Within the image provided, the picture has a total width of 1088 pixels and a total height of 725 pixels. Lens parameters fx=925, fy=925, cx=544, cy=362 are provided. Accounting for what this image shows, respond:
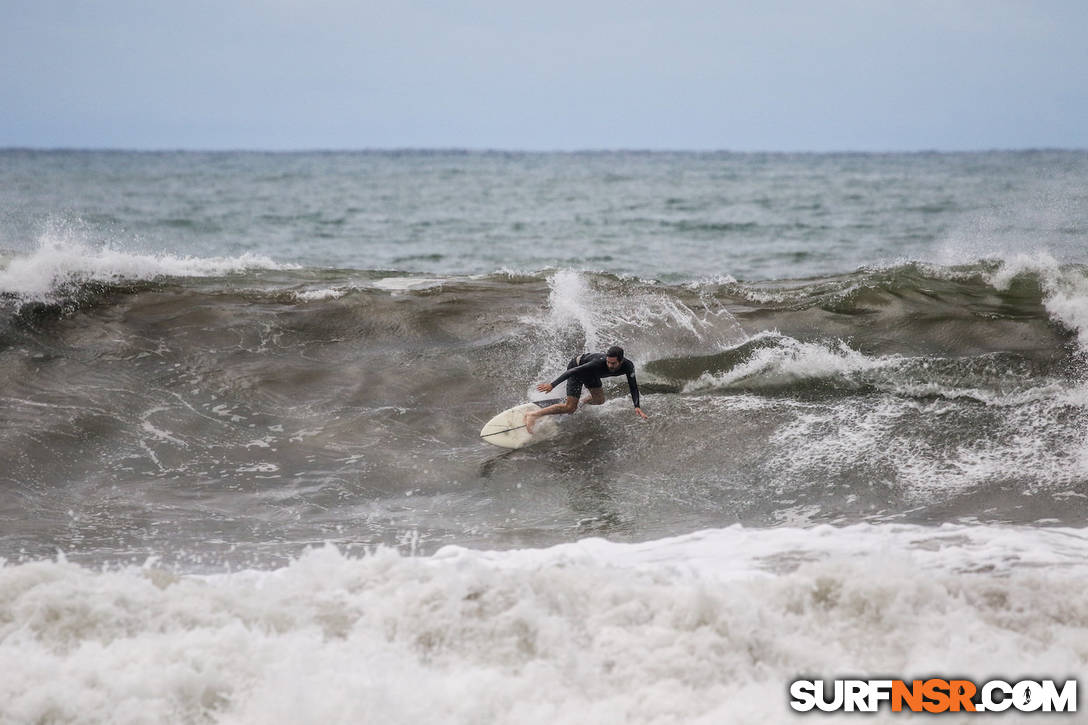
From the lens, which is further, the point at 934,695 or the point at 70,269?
the point at 70,269

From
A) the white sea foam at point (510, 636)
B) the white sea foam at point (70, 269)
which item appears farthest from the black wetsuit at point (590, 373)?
the white sea foam at point (70, 269)

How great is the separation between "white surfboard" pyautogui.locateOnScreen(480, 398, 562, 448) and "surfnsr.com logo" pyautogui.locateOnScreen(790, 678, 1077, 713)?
17.2ft

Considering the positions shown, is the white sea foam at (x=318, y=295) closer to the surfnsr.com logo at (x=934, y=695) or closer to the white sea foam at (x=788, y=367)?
the white sea foam at (x=788, y=367)

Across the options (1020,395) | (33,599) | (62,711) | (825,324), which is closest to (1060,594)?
(1020,395)

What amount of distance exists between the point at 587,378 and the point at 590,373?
0.07 m

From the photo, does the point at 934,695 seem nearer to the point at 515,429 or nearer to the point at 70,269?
the point at 515,429

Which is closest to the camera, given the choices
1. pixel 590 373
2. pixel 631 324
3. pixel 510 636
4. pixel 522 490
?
pixel 510 636

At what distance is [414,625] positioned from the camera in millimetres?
5660

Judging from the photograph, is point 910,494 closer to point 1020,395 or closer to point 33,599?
point 1020,395

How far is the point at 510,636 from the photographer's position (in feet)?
18.2

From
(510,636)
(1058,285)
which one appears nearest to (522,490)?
(510,636)

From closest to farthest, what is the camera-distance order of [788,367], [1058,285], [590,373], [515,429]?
[515,429]
[590,373]
[788,367]
[1058,285]

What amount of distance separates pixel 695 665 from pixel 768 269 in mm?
17136

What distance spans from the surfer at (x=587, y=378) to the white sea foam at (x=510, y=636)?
138 inches
